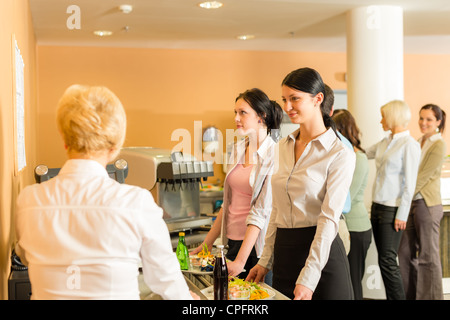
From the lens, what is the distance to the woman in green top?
3154 millimetres

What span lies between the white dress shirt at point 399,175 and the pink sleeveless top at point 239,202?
4.70 feet

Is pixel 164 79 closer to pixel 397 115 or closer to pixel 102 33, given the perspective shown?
pixel 102 33

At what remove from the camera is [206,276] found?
79.0 inches

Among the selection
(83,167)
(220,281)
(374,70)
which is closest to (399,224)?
(374,70)

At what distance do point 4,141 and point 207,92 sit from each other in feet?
14.1

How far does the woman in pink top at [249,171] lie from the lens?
218cm

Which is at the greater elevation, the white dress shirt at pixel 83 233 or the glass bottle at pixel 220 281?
the white dress shirt at pixel 83 233

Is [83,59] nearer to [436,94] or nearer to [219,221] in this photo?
[219,221]

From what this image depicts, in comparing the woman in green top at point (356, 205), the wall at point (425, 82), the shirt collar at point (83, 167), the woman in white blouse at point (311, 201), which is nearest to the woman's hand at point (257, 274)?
the woman in white blouse at point (311, 201)

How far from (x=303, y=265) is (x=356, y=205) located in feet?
4.95

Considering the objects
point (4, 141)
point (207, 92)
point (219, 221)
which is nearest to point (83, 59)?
point (207, 92)

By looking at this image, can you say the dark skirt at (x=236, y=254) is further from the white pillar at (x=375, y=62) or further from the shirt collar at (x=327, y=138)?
the white pillar at (x=375, y=62)

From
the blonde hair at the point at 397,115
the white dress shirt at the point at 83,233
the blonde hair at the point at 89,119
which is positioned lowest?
the white dress shirt at the point at 83,233
